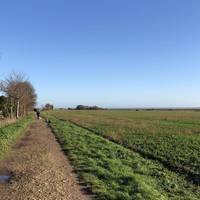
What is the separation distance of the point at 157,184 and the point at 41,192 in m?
3.49

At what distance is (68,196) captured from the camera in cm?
952

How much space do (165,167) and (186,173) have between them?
1.49m

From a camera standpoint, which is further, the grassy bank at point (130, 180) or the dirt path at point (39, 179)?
the grassy bank at point (130, 180)

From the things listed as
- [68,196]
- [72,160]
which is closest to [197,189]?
[68,196]

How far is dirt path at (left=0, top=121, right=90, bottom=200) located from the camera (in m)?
9.60

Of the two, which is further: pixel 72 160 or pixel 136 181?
pixel 72 160

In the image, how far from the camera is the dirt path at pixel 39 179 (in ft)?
31.5

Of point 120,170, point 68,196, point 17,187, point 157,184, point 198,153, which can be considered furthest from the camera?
point 198,153

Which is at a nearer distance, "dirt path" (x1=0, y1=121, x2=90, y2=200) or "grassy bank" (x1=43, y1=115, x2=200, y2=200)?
"dirt path" (x1=0, y1=121, x2=90, y2=200)

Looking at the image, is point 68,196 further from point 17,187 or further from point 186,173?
point 186,173

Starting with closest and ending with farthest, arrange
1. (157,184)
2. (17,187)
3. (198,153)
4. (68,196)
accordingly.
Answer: (68,196) < (17,187) < (157,184) < (198,153)

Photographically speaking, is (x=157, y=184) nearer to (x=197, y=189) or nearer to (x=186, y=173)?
(x=197, y=189)

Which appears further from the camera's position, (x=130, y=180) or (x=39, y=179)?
(x=39, y=179)

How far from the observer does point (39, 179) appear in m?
11.6
